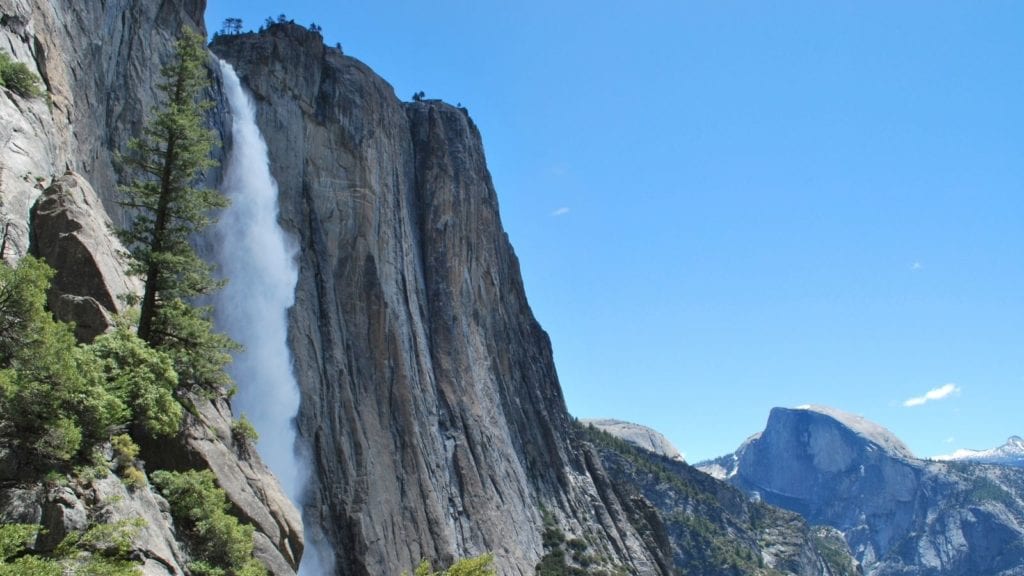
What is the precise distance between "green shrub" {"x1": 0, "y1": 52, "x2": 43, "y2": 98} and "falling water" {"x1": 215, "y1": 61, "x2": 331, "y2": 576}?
2103 cm

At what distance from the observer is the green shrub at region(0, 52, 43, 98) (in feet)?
89.5

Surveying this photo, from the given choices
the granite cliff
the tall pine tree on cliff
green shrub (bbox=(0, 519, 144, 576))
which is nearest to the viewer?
green shrub (bbox=(0, 519, 144, 576))

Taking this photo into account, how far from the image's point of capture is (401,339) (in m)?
62.6

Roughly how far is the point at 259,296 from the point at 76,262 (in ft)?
105

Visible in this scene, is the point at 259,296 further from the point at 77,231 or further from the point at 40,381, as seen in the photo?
the point at 40,381

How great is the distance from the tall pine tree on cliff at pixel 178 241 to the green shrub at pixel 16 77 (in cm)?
469

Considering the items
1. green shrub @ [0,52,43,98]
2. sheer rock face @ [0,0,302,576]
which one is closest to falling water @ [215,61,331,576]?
sheer rock face @ [0,0,302,576]

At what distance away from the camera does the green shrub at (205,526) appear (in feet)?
67.9

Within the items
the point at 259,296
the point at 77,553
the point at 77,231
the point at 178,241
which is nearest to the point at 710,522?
the point at 259,296

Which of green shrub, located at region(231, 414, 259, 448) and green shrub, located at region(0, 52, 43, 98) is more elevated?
green shrub, located at region(0, 52, 43, 98)

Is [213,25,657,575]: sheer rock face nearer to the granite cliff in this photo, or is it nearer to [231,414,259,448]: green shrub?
the granite cliff

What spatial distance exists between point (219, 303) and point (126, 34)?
1724 centimetres

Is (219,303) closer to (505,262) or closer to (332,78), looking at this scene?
(332,78)

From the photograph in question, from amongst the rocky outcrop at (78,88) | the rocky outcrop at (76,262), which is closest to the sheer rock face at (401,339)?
the rocky outcrop at (78,88)
